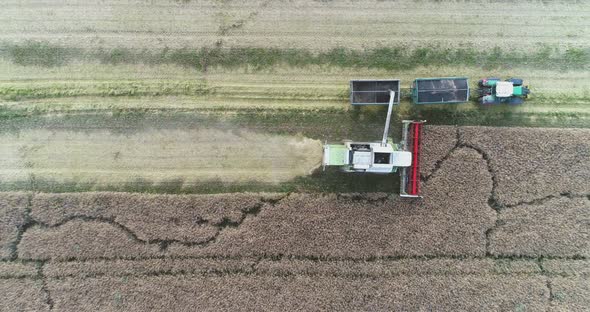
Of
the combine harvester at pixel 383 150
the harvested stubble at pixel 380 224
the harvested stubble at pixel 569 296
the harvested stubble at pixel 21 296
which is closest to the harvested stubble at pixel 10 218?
the harvested stubble at pixel 21 296

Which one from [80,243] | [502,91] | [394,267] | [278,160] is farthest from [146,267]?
[502,91]

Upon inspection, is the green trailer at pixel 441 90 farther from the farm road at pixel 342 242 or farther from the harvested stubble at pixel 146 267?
the harvested stubble at pixel 146 267

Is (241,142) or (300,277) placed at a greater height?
(241,142)

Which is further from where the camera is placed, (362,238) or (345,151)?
(362,238)

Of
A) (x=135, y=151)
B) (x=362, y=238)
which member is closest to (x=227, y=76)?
(x=135, y=151)

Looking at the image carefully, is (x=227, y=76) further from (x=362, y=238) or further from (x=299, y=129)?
(x=362, y=238)

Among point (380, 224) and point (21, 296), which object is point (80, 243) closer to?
point (21, 296)

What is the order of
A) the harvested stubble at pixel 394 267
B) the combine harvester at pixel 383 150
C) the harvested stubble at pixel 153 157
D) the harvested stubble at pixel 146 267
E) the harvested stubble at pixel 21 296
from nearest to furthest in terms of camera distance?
1. the combine harvester at pixel 383 150
2. the harvested stubble at pixel 21 296
3. the harvested stubble at pixel 146 267
4. the harvested stubble at pixel 394 267
5. the harvested stubble at pixel 153 157
